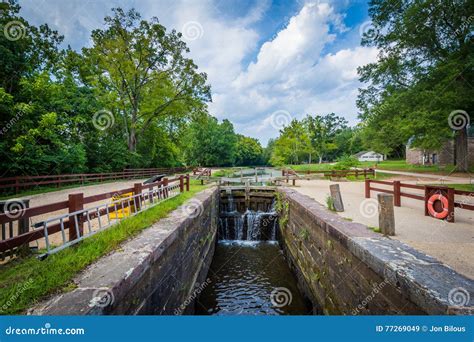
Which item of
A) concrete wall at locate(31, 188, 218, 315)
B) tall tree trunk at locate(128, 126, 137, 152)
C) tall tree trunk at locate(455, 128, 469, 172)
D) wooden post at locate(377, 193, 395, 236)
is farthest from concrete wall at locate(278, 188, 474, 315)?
tall tree trunk at locate(128, 126, 137, 152)

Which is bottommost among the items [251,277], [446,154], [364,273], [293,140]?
[251,277]

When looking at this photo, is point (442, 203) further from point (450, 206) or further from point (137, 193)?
point (137, 193)

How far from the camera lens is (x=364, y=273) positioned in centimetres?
322

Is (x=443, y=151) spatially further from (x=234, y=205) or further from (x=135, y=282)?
(x=135, y=282)

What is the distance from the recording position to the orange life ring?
5.18 metres

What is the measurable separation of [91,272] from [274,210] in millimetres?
9482

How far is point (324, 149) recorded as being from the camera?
168ft

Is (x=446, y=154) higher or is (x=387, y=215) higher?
(x=446, y=154)

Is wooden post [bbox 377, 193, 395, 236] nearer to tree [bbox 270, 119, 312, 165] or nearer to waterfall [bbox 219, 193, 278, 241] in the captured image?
waterfall [bbox 219, 193, 278, 241]

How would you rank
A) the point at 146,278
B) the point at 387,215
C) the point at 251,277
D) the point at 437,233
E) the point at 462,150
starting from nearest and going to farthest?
the point at 146,278 < the point at 387,215 < the point at 437,233 < the point at 251,277 < the point at 462,150

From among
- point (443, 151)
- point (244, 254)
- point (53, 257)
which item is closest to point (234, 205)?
point (244, 254)

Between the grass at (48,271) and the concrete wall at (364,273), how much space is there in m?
3.59

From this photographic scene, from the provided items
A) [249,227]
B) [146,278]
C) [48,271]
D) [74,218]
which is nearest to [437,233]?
[146,278]

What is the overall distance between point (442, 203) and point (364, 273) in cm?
381
